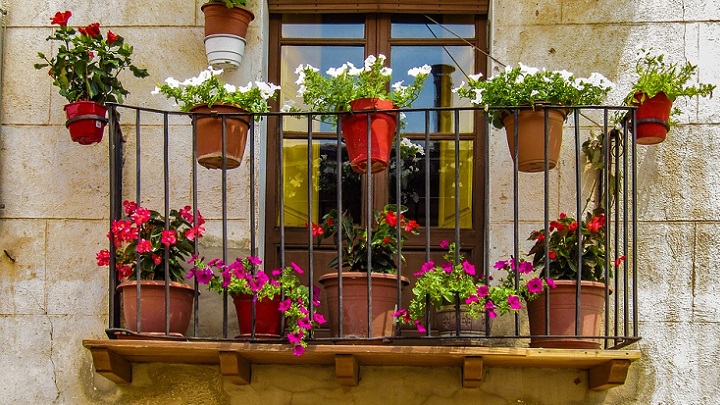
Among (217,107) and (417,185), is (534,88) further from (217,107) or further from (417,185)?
(217,107)

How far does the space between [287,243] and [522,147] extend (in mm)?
1363

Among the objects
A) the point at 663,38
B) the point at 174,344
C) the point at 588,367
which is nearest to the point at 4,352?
the point at 174,344

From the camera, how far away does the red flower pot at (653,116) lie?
6484 mm

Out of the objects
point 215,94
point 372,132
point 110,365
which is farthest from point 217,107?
point 110,365

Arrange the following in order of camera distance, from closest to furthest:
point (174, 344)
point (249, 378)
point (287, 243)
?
point (174, 344) → point (249, 378) → point (287, 243)

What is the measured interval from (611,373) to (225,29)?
2533mm

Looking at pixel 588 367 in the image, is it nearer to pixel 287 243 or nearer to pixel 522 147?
pixel 522 147

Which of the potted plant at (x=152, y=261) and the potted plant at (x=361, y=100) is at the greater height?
the potted plant at (x=361, y=100)

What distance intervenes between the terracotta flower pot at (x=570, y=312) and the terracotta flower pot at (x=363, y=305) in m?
0.68

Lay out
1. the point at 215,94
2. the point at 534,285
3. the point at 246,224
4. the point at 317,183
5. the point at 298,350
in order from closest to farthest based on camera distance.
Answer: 1. the point at 298,350
2. the point at 534,285
3. the point at 215,94
4. the point at 246,224
5. the point at 317,183

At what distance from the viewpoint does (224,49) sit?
273 inches

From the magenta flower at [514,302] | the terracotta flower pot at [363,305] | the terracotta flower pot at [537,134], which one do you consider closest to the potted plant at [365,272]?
the terracotta flower pot at [363,305]

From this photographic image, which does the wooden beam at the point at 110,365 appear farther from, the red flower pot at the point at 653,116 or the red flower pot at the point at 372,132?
the red flower pot at the point at 653,116

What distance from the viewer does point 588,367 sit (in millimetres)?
6535
